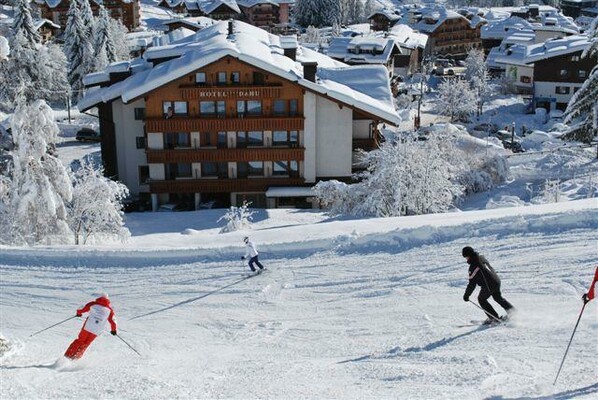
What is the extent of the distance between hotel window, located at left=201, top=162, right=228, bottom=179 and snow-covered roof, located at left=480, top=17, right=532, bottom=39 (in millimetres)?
80908

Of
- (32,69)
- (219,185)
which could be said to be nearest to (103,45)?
(32,69)

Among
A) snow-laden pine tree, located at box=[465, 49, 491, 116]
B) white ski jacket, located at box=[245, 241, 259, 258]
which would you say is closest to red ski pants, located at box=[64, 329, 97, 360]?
white ski jacket, located at box=[245, 241, 259, 258]

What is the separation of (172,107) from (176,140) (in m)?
1.72

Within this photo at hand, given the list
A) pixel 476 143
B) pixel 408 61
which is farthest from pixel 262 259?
pixel 408 61

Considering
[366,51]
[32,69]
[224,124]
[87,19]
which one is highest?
[87,19]

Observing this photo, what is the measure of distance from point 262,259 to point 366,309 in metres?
3.84

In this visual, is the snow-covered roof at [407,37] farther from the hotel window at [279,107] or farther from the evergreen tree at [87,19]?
the hotel window at [279,107]

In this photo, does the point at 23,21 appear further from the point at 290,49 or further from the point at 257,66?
the point at 257,66

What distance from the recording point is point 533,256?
15219mm

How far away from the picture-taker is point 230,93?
3600 centimetres

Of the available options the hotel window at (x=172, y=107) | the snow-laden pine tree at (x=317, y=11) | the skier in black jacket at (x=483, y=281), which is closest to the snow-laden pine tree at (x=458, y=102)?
the hotel window at (x=172, y=107)

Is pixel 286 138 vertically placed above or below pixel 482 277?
below

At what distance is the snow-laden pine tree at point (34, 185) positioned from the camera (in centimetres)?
2248

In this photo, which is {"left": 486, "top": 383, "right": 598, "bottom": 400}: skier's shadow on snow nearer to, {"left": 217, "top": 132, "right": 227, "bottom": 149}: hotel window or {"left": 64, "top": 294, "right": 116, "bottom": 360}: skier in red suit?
{"left": 64, "top": 294, "right": 116, "bottom": 360}: skier in red suit
